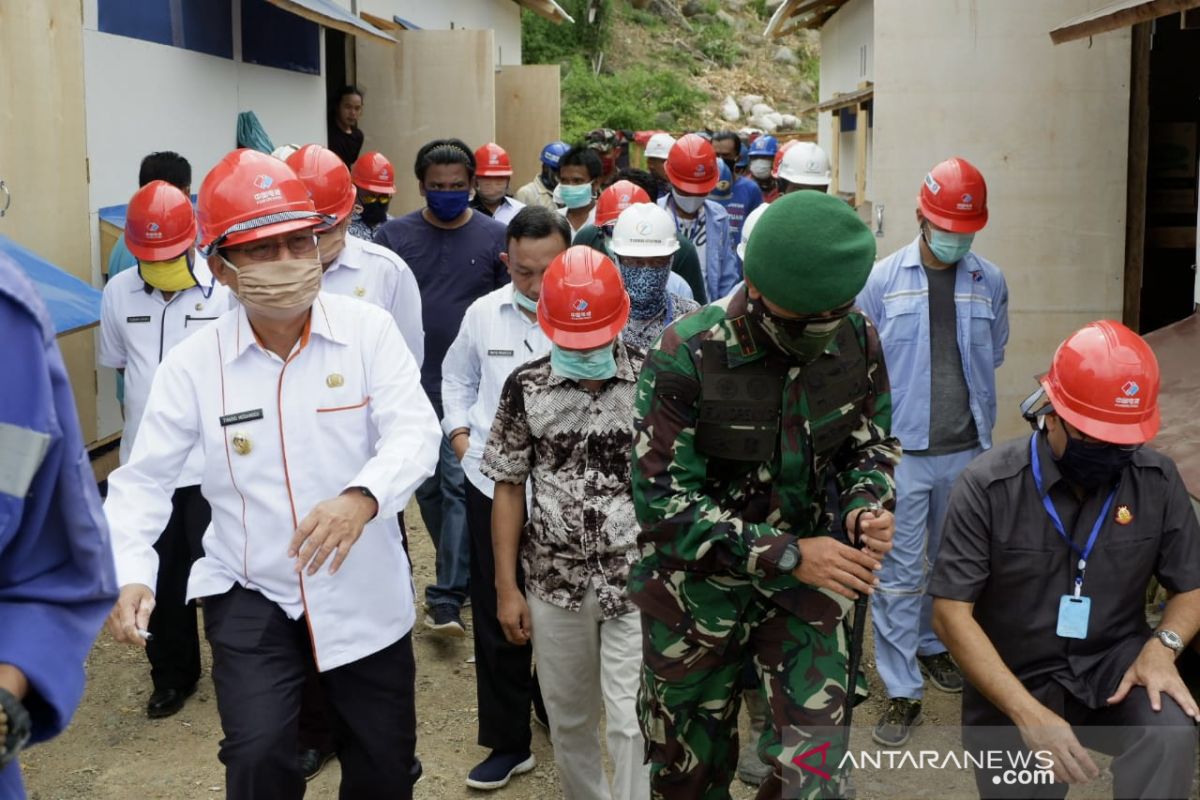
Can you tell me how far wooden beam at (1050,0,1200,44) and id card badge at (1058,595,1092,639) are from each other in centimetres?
250

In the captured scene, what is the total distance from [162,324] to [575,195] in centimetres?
357

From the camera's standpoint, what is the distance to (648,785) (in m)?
4.25

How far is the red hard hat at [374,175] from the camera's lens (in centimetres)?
835

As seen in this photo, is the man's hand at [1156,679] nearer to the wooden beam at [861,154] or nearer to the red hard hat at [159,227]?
the red hard hat at [159,227]

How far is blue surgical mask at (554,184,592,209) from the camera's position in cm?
877

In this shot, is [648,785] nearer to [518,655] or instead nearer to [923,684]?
[518,655]

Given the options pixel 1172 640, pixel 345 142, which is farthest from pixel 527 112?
pixel 1172 640

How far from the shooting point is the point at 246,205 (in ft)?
11.9

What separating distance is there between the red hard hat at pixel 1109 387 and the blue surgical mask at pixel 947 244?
200 cm

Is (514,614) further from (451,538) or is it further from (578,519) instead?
(451,538)

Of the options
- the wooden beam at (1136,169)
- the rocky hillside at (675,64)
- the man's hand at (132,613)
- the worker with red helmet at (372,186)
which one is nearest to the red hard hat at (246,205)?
the man's hand at (132,613)

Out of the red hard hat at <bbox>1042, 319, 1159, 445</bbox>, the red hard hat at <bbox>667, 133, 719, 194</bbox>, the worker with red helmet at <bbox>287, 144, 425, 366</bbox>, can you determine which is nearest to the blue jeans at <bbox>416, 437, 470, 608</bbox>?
the worker with red helmet at <bbox>287, 144, 425, 366</bbox>

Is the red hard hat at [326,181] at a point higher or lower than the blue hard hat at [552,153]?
lower

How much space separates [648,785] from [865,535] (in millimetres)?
1366
